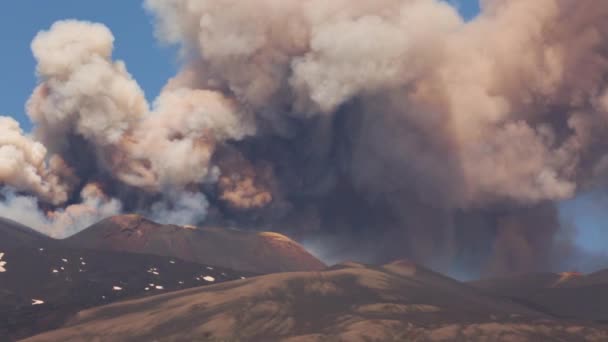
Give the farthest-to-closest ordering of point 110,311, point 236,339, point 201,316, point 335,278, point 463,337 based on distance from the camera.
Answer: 1. point 335,278
2. point 110,311
3. point 201,316
4. point 236,339
5. point 463,337

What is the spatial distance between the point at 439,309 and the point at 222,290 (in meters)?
42.8

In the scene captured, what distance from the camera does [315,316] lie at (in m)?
163

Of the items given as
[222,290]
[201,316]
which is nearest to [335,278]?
[222,290]

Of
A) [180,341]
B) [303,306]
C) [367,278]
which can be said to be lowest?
[180,341]

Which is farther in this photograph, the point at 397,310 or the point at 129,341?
the point at 397,310

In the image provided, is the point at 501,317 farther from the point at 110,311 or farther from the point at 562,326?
the point at 110,311

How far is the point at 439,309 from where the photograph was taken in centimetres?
16788

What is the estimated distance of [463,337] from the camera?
14088cm

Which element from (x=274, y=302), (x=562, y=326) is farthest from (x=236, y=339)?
(x=562, y=326)

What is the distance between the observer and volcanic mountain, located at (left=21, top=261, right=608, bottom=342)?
145 m

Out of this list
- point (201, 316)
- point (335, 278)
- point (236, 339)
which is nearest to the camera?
point (236, 339)

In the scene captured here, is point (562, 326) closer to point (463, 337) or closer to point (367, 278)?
point (463, 337)

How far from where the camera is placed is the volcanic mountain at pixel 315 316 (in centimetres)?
14512

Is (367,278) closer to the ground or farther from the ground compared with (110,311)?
farther from the ground
